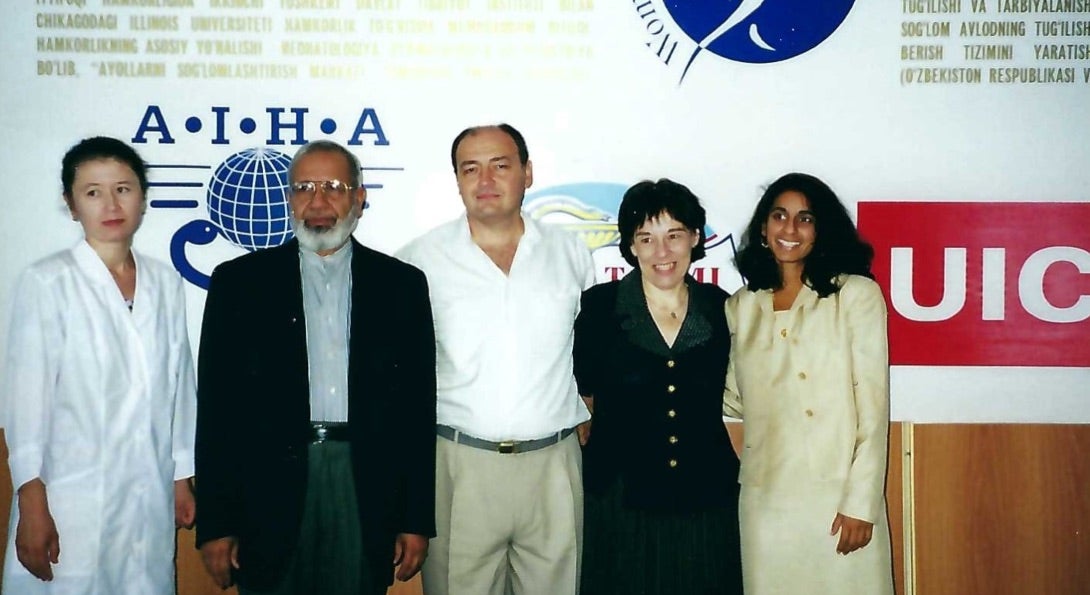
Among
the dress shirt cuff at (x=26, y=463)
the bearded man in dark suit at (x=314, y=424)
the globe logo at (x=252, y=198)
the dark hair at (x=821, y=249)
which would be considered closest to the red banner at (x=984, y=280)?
the dark hair at (x=821, y=249)

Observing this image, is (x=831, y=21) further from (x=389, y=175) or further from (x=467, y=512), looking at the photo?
(x=467, y=512)

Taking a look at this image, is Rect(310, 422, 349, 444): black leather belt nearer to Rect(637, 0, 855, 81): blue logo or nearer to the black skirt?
the black skirt

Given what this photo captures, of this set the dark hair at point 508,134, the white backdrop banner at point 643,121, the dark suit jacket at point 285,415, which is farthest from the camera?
the white backdrop banner at point 643,121

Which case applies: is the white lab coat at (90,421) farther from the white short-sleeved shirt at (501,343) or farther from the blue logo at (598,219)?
the blue logo at (598,219)

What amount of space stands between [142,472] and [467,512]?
993mm

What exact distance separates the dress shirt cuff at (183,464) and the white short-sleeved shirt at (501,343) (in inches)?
32.9

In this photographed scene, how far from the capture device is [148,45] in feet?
8.59

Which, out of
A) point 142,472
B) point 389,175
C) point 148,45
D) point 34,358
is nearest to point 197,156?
point 148,45

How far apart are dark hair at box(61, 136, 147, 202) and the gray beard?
664 mm

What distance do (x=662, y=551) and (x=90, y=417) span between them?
67.3 inches

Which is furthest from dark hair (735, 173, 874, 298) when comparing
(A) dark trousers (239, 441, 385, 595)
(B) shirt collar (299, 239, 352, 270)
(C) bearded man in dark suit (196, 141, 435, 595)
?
(A) dark trousers (239, 441, 385, 595)

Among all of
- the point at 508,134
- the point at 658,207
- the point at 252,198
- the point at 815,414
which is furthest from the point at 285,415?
the point at 815,414

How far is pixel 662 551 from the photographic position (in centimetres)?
210

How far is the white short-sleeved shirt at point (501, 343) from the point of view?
7.31 ft
